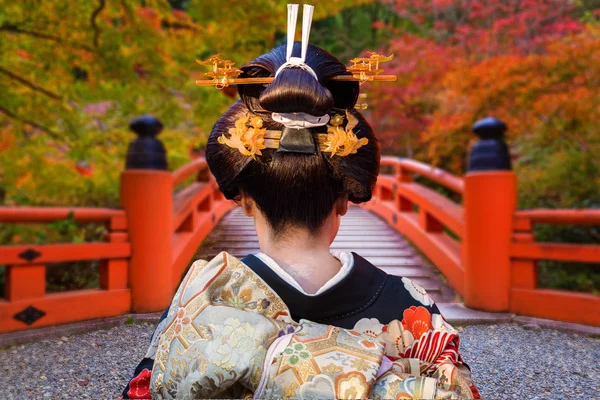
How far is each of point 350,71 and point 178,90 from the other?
5592mm

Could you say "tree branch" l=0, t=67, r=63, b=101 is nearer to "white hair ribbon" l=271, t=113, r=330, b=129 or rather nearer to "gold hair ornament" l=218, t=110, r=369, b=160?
"gold hair ornament" l=218, t=110, r=369, b=160

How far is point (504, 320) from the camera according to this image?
4504mm

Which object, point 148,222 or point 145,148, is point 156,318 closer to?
point 148,222

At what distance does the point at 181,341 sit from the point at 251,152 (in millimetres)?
501

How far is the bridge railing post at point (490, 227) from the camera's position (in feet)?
15.5

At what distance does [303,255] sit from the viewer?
1.40 metres

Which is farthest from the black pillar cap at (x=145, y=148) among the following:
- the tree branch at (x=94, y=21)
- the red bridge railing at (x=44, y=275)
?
the tree branch at (x=94, y=21)

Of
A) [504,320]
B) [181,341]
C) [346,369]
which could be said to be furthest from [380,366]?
[504,320]

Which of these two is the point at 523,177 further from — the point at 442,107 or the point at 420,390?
the point at 420,390

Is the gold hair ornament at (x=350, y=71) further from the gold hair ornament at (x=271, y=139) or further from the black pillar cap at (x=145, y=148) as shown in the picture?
the black pillar cap at (x=145, y=148)

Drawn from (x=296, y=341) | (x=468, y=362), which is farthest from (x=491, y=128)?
(x=296, y=341)

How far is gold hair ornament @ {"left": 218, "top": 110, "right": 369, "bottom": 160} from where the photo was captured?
4.38 feet

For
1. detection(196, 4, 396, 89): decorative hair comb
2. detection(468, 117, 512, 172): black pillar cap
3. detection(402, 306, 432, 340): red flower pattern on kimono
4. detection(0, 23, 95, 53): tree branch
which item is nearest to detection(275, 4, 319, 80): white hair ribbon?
detection(196, 4, 396, 89): decorative hair comb

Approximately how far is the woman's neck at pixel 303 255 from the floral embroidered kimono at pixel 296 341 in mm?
58
